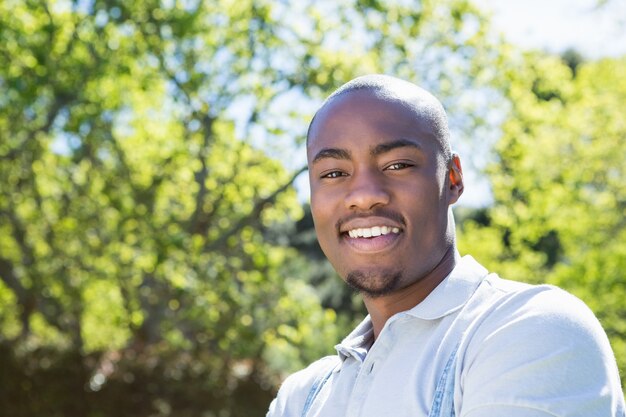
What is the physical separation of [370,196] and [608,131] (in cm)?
1362

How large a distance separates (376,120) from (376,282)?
32 cm

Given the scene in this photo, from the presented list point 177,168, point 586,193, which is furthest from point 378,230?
point 586,193

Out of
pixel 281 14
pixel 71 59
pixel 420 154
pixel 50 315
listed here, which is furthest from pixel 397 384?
pixel 50 315

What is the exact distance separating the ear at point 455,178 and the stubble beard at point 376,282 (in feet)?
0.74

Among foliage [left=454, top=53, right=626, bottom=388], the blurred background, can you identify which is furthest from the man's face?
foliage [left=454, top=53, right=626, bottom=388]

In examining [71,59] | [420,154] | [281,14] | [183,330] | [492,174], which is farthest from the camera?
[492,174]

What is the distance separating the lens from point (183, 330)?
10148 millimetres

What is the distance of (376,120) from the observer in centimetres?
179

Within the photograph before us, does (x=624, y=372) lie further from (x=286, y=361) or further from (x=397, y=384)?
(x=397, y=384)

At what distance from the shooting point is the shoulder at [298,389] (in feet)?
6.86

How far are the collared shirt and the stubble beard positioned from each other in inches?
2.7

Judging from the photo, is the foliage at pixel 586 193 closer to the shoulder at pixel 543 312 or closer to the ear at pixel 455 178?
the ear at pixel 455 178

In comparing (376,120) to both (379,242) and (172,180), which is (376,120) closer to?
(379,242)

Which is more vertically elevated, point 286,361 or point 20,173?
point 20,173
